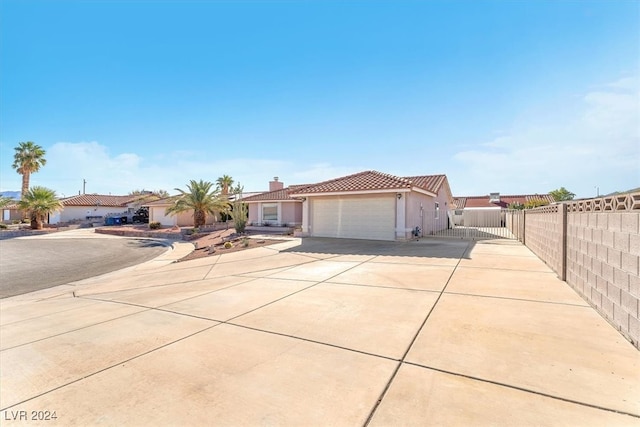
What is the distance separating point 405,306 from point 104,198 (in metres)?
60.6

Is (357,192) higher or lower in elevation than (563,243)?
higher

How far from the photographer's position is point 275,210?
2834 centimetres

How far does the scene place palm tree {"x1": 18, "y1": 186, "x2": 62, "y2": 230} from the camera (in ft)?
109

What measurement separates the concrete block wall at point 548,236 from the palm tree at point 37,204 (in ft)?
147

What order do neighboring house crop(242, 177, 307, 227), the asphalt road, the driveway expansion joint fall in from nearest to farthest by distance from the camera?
the driveway expansion joint → the asphalt road → neighboring house crop(242, 177, 307, 227)

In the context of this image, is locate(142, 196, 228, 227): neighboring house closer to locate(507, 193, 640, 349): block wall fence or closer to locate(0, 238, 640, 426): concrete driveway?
locate(0, 238, 640, 426): concrete driveway

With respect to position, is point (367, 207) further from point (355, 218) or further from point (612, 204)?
point (612, 204)

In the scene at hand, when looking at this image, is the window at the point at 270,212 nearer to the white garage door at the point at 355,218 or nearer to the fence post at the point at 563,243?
the white garage door at the point at 355,218

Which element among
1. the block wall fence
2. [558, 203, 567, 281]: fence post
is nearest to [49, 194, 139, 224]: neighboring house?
[558, 203, 567, 281]: fence post

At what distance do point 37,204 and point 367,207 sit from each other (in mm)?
37521

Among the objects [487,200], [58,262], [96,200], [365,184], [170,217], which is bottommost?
[58,262]

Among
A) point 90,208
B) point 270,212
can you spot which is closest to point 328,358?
point 270,212

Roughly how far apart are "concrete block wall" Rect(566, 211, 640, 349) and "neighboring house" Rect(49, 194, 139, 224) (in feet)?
172

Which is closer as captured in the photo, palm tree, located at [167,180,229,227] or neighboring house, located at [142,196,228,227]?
palm tree, located at [167,180,229,227]
